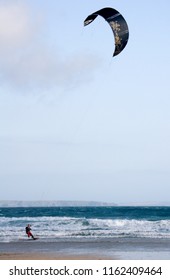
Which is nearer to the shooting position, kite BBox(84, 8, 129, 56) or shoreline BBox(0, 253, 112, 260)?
kite BBox(84, 8, 129, 56)

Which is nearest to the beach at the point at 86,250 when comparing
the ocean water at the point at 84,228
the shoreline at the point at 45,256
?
the shoreline at the point at 45,256

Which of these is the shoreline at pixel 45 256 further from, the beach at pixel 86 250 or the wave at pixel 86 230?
the wave at pixel 86 230

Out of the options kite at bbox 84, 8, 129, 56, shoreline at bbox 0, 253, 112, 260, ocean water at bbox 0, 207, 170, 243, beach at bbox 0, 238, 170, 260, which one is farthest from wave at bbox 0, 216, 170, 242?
kite at bbox 84, 8, 129, 56

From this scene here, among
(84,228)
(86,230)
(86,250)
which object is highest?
(84,228)

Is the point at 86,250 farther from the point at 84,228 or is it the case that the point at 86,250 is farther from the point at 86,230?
the point at 84,228

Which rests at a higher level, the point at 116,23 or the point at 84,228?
the point at 116,23

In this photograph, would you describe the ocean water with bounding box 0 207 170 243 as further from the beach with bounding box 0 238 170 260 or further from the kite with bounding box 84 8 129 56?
the kite with bounding box 84 8 129 56

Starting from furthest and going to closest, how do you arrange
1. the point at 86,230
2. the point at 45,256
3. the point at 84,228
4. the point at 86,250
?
the point at 84,228 < the point at 86,230 < the point at 86,250 < the point at 45,256

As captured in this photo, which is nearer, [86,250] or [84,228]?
[86,250]

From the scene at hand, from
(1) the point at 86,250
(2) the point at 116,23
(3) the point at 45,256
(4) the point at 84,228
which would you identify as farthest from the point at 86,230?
(2) the point at 116,23

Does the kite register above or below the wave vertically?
above

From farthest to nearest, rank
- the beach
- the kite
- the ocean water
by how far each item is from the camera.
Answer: the ocean water → the beach → the kite

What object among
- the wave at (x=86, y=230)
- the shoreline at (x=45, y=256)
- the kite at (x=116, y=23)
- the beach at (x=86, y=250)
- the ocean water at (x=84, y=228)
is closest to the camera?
the kite at (x=116, y=23)

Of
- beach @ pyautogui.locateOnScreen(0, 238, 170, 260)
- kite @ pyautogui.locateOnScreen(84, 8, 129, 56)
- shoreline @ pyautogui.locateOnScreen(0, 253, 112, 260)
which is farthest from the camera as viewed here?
beach @ pyautogui.locateOnScreen(0, 238, 170, 260)
